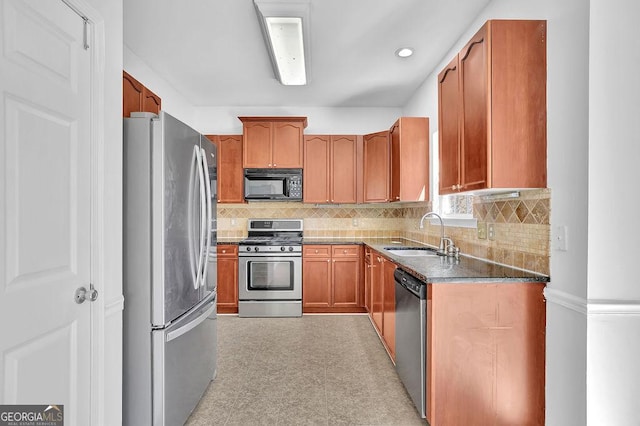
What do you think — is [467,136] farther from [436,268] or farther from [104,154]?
[104,154]

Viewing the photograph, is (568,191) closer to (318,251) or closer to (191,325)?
(191,325)

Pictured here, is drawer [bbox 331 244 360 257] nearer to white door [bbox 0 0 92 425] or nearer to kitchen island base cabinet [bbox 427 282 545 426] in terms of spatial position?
kitchen island base cabinet [bbox 427 282 545 426]

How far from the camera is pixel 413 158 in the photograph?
3.53m

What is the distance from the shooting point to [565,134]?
1585mm

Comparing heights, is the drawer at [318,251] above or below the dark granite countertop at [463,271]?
below

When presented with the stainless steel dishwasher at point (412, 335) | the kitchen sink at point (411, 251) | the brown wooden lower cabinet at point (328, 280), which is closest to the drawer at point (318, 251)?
A: the brown wooden lower cabinet at point (328, 280)

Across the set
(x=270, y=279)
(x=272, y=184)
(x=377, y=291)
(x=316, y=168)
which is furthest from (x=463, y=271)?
(x=272, y=184)

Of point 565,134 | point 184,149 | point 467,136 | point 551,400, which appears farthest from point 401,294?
point 184,149

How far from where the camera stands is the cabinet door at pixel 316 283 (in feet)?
13.5

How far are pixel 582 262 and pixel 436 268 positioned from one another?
774 mm

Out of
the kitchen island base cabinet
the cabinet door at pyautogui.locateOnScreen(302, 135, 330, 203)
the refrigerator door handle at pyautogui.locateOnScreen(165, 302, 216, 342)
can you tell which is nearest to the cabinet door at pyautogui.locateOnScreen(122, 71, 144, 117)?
the refrigerator door handle at pyautogui.locateOnScreen(165, 302, 216, 342)

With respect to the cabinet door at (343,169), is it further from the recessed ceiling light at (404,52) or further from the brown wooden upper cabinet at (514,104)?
the brown wooden upper cabinet at (514,104)

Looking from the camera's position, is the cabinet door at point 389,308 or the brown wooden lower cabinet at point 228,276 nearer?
the cabinet door at point 389,308

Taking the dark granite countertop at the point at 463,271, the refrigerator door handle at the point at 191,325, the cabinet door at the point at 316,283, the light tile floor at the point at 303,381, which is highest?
the dark granite countertop at the point at 463,271
